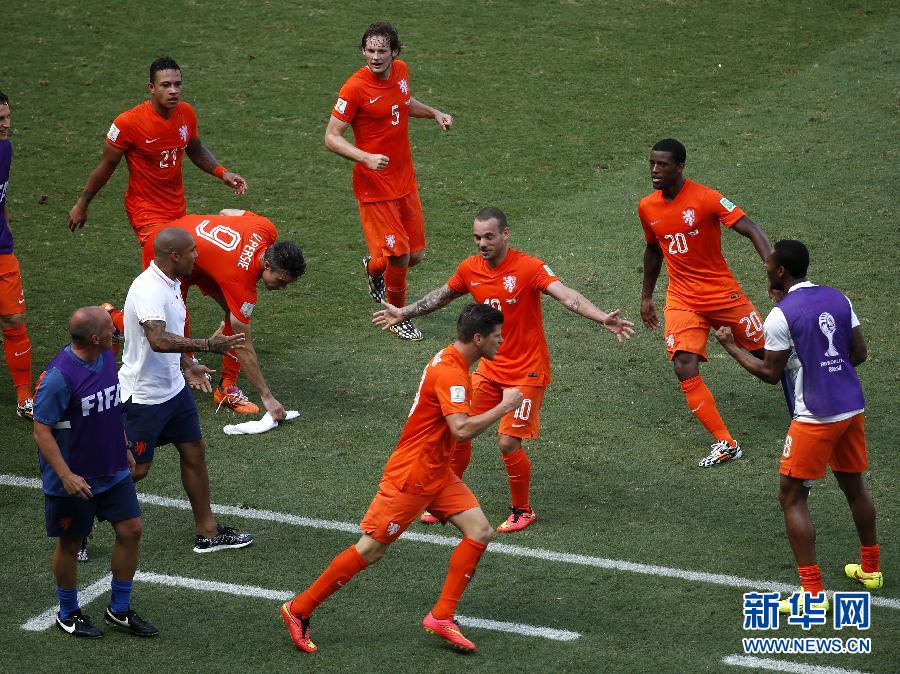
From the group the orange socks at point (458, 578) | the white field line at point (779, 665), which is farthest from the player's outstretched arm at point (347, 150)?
the white field line at point (779, 665)

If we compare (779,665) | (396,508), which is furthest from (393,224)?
(779,665)

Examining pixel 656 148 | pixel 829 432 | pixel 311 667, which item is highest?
pixel 656 148

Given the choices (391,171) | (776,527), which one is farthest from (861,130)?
(776,527)

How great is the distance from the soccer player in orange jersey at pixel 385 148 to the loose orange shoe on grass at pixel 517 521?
3.75 metres

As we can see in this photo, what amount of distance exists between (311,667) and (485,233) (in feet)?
10.6

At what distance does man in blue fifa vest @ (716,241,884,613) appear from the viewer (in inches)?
298

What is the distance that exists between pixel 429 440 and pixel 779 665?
2.42m

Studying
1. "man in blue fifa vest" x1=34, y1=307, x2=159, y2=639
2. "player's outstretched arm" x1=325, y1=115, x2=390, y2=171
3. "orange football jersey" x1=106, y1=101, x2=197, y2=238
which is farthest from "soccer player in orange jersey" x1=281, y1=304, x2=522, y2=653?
"orange football jersey" x1=106, y1=101, x2=197, y2=238

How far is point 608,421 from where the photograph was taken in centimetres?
1064

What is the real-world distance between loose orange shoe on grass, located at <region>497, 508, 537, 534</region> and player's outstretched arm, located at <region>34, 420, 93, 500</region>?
3.14 meters

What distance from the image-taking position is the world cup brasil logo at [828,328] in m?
7.53

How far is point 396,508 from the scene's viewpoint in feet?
23.7

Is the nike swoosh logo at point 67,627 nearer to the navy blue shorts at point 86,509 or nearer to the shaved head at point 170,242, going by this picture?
the navy blue shorts at point 86,509

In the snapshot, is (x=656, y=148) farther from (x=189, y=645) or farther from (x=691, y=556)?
(x=189, y=645)
